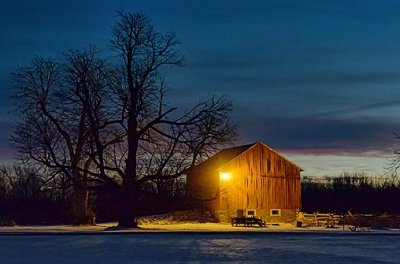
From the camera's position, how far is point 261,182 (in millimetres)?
59375

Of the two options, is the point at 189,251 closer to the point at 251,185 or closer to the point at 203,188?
the point at 251,185

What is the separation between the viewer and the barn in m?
58.0

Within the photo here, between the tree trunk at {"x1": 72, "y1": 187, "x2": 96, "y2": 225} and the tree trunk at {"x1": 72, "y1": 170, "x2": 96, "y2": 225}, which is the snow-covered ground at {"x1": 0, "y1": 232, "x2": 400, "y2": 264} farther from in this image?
the tree trunk at {"x1": 72, "y1": 187, "x2": 96, "y2": 225}

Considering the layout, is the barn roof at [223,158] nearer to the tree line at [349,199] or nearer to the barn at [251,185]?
the barn at [251,185]

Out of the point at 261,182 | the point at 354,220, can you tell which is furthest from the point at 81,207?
the point at 354,220

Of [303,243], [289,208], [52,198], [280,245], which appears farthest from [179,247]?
[52,198]

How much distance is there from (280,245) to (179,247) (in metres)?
4.84

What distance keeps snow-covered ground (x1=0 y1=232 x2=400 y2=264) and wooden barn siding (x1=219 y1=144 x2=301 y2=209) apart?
851 inches

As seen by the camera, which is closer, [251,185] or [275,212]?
[251,185]

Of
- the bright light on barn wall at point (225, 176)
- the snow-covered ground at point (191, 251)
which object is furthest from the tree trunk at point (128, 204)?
the snow-covered ground at point (191, 251)

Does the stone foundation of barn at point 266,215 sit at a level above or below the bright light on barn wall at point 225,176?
below

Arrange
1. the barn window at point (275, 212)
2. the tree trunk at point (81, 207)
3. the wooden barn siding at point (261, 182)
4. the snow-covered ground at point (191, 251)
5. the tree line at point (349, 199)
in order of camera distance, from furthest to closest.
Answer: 1. the tree line at point (349, 199)
2. the barn window at point (275, 212)
3. the wooden barn siding at point (261, 182)
4. the tree trunk at point (81, 207)
5. the snow-covered ground at point (191, 251)

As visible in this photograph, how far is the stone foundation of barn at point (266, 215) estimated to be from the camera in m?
57.7

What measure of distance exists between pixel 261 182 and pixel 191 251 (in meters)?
32.1
